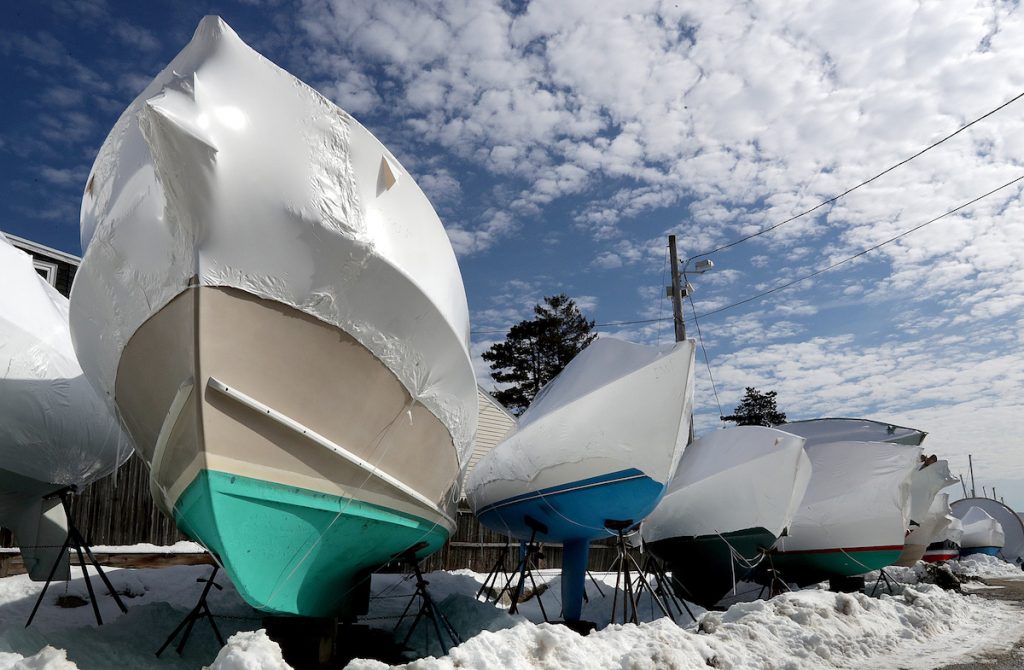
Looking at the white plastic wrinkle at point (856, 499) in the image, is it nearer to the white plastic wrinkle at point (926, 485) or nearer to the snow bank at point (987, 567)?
the white plastic wrinkle at point (926, 485)

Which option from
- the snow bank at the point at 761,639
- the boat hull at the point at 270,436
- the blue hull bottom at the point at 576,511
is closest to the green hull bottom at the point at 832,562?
the snow bank at the point at 761,639

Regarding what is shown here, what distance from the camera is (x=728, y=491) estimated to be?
445 inches

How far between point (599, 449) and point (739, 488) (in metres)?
4.54

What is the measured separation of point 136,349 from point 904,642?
8460mm

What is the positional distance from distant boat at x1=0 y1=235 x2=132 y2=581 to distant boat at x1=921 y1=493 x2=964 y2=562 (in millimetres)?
22843

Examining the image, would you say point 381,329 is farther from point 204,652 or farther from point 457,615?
point 457,615

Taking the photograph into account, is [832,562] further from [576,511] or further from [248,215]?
[248,215]

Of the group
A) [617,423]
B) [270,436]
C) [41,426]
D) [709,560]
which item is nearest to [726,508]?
[709,560]

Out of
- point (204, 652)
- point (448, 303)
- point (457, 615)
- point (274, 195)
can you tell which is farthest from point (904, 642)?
point (274, 195)

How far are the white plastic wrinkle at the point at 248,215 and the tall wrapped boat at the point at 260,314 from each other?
13 mm

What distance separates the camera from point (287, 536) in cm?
496

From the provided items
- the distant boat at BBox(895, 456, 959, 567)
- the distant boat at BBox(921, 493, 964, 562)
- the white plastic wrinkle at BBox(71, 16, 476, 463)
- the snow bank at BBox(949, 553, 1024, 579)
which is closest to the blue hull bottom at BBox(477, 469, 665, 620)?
the white plastic wrinkle at BBox(71, 16, 476, 463)

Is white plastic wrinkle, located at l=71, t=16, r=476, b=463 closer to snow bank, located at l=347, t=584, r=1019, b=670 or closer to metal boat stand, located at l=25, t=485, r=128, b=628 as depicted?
metal boat stand, located at l=25, t=485, r=128, b=628

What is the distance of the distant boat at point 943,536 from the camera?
73.6 ft
